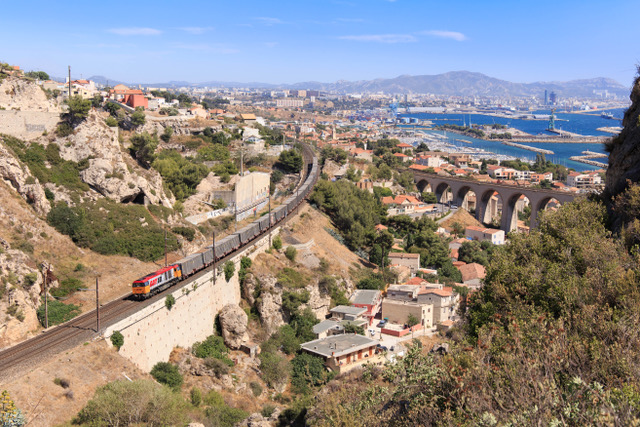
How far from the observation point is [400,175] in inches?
2958

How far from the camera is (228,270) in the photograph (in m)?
26.9

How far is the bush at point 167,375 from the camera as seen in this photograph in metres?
19.7

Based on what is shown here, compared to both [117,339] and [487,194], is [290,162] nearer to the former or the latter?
[487,194]

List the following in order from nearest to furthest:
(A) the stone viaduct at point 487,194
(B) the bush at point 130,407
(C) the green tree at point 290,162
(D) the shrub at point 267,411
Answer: (B) the bush at point 130,407 < (D) the shrub at point 267,411 < (C) the green tree at point 290,162 < (A) the stone viaduct at point 487,194

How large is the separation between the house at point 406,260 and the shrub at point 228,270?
1849 centimetres

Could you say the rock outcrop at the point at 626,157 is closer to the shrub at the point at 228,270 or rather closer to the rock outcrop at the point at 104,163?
the shrub at the point at 228,270

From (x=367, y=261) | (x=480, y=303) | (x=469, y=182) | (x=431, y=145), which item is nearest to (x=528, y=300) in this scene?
(x=480, y=303)

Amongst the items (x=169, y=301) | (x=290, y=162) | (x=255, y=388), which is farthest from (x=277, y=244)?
(x=290, y=162)

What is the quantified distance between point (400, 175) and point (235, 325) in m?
53.2

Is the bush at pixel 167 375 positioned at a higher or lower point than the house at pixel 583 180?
lower

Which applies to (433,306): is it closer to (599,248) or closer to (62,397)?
(599,248)

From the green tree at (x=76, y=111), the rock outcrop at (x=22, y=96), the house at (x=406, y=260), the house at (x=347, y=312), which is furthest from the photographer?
the house at (x=406, y=260)

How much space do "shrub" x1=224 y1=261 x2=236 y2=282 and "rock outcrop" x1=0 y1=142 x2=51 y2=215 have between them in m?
9.20

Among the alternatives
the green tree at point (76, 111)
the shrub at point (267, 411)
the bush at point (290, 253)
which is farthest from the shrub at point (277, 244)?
the green tree at point (76, 111)
